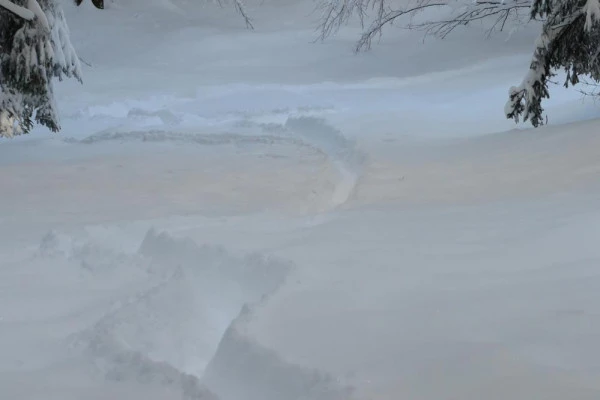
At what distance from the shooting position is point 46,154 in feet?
36.7

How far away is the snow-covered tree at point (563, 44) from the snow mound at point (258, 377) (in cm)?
612

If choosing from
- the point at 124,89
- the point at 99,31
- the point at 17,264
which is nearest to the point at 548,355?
the point at 17,264

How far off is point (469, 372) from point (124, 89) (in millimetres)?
17236

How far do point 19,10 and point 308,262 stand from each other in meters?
4.73

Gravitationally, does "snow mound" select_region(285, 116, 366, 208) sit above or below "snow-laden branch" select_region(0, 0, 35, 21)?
below

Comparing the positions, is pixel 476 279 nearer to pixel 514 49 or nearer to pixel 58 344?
pixel 58 344

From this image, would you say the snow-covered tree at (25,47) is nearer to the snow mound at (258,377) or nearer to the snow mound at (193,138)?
the snow mound at (193,138)

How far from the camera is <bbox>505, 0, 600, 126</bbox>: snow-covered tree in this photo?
8.27m

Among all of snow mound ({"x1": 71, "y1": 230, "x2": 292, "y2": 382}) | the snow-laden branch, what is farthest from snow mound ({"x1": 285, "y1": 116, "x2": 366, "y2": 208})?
the snow-laden branch

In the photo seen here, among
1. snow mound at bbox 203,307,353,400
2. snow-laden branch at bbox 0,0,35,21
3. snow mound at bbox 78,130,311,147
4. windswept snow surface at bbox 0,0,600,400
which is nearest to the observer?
snow mound at bbox 203,307,353,400

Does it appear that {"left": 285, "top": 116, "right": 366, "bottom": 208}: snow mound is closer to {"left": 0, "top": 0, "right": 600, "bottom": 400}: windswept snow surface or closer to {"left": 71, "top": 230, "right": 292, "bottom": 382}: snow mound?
{"left": 0, "top": 0, "right": 600, "bottom": 400}: windswept snow surface

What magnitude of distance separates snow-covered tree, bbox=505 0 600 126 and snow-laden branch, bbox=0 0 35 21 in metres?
5.62

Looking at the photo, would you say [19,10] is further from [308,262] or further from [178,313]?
[308,262]

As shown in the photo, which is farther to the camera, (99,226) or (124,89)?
(124,89)
